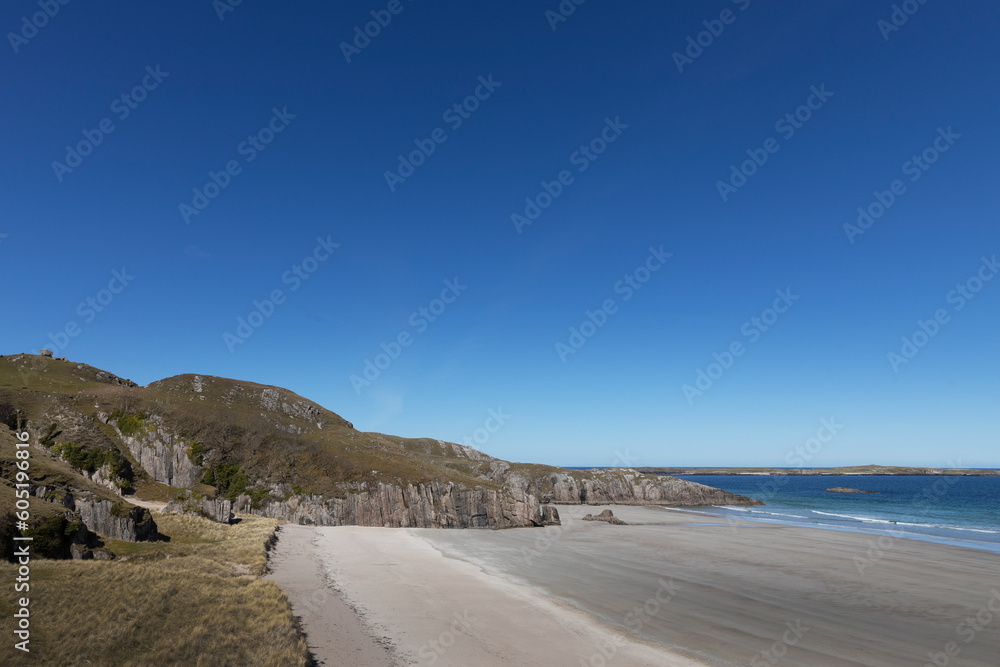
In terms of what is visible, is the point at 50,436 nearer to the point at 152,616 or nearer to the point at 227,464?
the point at 227,464

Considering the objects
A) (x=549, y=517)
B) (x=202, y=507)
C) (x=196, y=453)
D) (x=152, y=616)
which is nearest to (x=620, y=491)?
(x=549, y=517)

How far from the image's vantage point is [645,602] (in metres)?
24.2

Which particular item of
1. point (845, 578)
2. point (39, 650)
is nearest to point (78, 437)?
point (39, 650)

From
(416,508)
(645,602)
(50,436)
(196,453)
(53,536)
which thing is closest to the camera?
(53,536)

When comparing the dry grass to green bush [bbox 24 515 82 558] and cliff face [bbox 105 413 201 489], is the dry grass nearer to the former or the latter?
green bush [bbox 24 515 82 558]

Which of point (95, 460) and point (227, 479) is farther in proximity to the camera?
point (227, 479)

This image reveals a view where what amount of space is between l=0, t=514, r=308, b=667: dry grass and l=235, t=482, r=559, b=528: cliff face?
123ft

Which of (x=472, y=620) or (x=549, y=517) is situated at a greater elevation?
(x=472, y=620)

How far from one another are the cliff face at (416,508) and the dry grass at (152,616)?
37554mm

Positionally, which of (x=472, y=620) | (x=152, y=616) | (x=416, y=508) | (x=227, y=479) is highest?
(x=227, y=479)

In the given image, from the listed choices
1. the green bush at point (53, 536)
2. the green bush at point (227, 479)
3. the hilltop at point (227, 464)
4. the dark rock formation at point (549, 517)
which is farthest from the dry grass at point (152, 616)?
the dark rock formation at point (549, 517)

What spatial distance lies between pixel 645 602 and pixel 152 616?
2153cm

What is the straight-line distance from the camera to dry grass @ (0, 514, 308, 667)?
12305 mm

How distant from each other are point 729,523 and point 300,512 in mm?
58098
